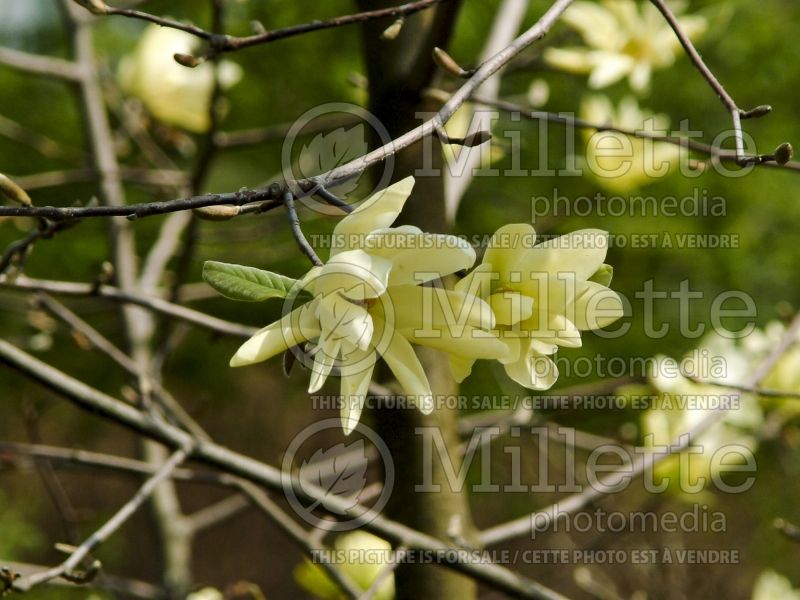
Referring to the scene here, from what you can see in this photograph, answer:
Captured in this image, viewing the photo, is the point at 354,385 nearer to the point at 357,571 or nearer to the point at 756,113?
the point at 756,113

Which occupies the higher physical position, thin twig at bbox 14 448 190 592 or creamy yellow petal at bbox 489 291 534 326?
creamy yellow petal at bbox 489 291 534 326

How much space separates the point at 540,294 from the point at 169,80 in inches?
47.0

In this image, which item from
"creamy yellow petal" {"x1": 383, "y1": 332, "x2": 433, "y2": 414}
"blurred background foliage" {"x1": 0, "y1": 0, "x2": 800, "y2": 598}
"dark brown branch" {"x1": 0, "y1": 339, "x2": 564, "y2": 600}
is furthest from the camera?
"blurred background foliage" {"x1": 0, "y1": 0, "x2": 800, "y2": 598}

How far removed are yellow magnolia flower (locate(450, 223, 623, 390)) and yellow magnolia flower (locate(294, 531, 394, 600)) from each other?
62 centimetres

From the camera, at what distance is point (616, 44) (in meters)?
1.63

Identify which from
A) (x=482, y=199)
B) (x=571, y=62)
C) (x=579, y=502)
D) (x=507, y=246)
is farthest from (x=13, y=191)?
(x=482, y=199)

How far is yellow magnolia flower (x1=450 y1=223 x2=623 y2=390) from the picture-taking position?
620mm

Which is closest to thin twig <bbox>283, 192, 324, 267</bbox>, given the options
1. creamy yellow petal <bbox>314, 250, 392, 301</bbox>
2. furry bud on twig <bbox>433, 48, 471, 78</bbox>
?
creamy yellow petal <bbox>314, 250, 392, 301</bbox>

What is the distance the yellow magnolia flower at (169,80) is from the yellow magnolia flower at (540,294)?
44.5 inches

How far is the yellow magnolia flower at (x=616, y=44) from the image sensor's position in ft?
5.17

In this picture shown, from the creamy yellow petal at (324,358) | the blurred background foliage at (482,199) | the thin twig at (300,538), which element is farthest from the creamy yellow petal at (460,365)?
the blurred background foliage at (482,199)

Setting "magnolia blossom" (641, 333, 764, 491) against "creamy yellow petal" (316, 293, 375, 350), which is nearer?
"creamy yellow petal" (316, 293, 375, 350)

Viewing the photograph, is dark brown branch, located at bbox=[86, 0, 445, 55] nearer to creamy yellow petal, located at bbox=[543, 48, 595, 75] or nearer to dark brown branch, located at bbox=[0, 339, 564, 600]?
dark brown branch, located at bbox=[0, 339, 564, 600]

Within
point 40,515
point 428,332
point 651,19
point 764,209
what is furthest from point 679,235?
point 40,515
